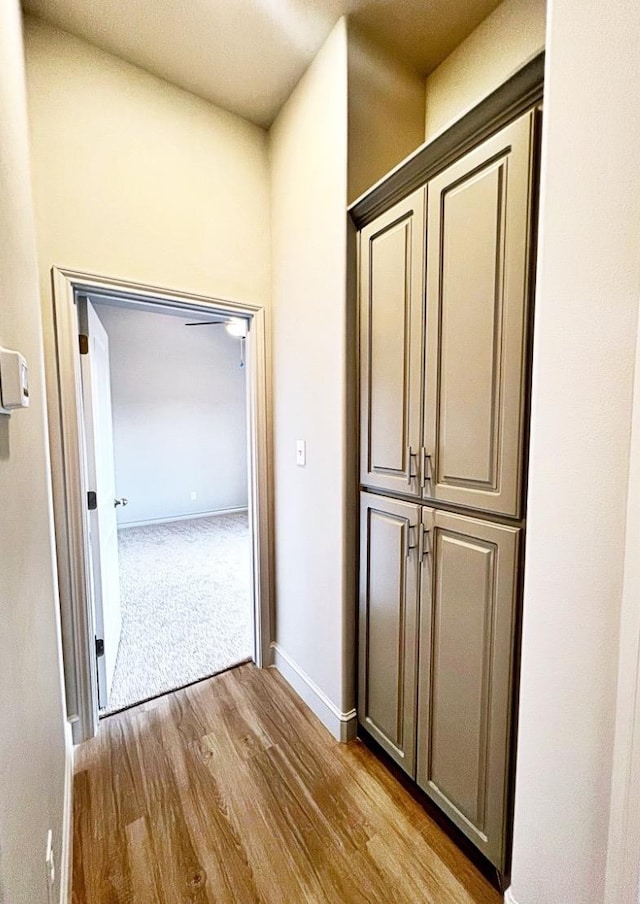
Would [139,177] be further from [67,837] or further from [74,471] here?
[67,837]

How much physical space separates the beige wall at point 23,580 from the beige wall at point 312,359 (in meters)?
1.04

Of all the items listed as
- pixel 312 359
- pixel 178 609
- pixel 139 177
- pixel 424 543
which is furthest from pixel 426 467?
pixel 178 609

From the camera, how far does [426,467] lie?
1282 mm

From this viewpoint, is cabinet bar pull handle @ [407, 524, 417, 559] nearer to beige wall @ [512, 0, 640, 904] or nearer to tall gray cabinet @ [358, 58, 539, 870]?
tall gray cabinet @ [358, 58, 539, 870]

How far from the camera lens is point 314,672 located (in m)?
1.88

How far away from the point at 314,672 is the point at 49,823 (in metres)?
1.15

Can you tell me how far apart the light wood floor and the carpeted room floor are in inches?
12.8

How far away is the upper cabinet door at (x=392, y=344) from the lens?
1.30m

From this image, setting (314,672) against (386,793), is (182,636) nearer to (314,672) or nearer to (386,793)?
(314,672)

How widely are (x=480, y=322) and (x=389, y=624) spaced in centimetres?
114

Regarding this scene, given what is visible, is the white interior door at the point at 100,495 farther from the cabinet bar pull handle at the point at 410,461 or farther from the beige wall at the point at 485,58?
the beige wall at the point at 485,58

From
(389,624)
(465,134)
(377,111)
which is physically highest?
(377,111)

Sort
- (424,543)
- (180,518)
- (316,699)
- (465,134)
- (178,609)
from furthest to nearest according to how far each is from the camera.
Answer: (180,518) < (178,609) < (316,699) < (424,543) < (465,134)

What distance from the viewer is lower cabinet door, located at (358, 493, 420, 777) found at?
1379 millimetres
